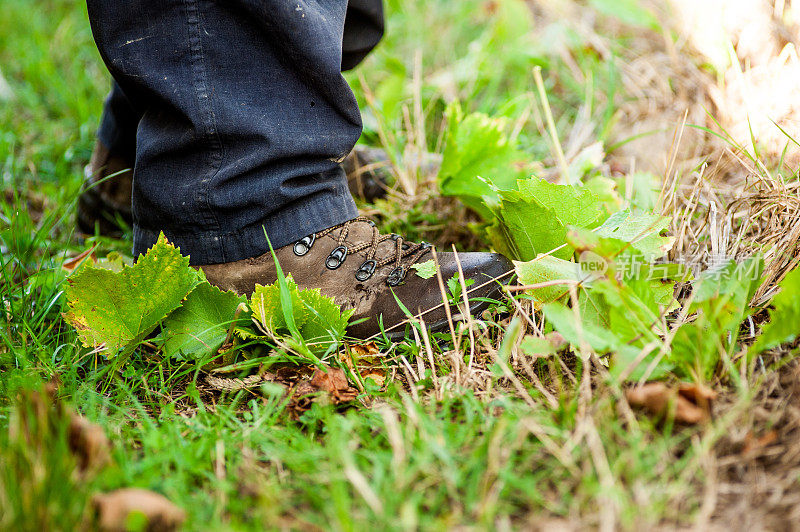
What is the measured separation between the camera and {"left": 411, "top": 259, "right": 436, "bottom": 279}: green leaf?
1153mm

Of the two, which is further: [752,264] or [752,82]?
[752,82]

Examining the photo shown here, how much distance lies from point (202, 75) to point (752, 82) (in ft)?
4.36

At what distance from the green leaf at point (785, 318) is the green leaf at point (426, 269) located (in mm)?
557

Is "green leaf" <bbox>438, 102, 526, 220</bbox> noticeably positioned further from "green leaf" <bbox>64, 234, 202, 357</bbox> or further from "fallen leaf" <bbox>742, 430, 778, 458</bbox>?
"fallen leaf" <bbox>742, 430, 778, 458</bbox>

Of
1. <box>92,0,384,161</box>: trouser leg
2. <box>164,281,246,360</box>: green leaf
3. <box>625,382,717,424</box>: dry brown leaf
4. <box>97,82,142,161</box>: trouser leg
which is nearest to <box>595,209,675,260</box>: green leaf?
<box>625,382,717,424</box>: dry brown leaf

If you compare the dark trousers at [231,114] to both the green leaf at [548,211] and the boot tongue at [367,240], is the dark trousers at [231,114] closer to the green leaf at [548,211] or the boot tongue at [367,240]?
the boot tongue at [367,240]

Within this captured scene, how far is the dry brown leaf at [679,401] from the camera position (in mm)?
751

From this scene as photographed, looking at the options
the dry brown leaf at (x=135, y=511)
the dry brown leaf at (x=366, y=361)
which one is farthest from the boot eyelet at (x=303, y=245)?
the dry brown leaf at (x=135, y=511)

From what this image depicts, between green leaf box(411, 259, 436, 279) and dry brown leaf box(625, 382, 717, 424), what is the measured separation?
18.6 inches

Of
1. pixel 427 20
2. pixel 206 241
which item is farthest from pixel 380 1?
pixel 427 20

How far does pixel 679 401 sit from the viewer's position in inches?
30.0

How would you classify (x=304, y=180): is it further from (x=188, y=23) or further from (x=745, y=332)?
(x=745, y=332)

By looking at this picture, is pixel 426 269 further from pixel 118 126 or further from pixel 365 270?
pixel 118 126

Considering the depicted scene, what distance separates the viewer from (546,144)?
1.94m
